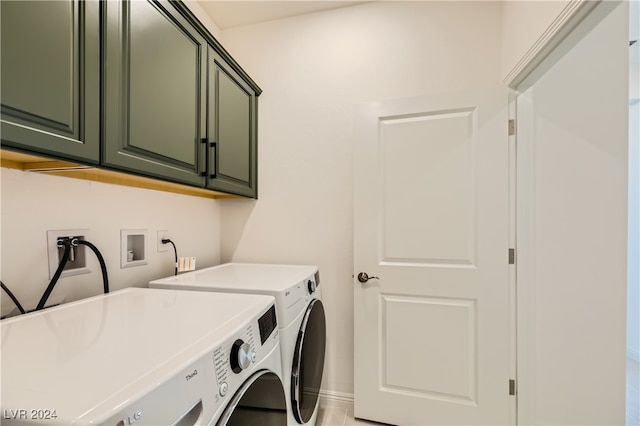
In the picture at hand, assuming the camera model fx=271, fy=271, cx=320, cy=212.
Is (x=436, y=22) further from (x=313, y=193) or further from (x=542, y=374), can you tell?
(x=542, y=374)

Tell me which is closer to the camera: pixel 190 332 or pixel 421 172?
pixel 190 332

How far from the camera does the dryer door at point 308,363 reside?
3.52 feet

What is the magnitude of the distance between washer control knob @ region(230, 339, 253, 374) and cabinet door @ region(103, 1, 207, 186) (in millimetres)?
706

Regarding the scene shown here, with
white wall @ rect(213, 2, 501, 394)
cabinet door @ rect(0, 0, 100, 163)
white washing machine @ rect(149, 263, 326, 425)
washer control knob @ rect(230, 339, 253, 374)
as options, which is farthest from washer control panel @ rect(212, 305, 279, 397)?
white wall @ rect(213, 2, 501, 394)

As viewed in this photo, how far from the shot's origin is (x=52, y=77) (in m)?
0.71

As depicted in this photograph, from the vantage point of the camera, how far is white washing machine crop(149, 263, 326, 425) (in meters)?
1.04

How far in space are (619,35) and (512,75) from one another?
2.00 ft

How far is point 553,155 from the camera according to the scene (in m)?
1.53

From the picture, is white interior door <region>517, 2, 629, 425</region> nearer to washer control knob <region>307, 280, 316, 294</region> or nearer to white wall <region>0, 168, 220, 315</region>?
washer control knob <region>307, 280, 316, 294</region>

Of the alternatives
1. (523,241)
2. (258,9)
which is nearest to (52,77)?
(258,9)

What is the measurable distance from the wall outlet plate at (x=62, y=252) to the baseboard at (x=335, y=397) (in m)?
1.54

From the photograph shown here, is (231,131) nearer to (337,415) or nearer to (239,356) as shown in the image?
(239,356)

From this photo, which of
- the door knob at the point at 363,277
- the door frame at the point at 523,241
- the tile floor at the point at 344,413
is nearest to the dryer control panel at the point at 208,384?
the door knob at the point at 363,277

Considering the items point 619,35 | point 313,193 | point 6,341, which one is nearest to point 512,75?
point 619,35
